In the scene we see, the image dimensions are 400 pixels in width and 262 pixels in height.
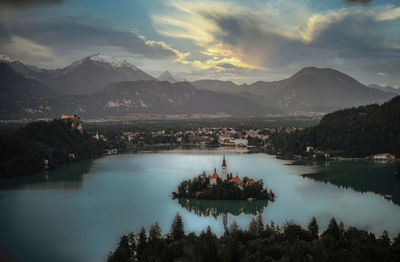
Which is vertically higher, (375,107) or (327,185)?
(375,107)

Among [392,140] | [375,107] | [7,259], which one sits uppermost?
[375,107]

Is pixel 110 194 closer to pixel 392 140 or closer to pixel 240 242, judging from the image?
pixel 240 242

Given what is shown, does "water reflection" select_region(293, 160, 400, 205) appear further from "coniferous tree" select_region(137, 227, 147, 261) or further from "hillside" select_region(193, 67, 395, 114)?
"hillside" select_region(193, 67, 395, 114)

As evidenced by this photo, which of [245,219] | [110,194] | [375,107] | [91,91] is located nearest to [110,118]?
[91,91]

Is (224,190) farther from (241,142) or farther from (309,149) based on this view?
(241,142)

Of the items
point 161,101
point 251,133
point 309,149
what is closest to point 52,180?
point 309,149

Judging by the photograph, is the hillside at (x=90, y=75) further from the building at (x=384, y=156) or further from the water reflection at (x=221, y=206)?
the water reflection at (x=221, y=206)
